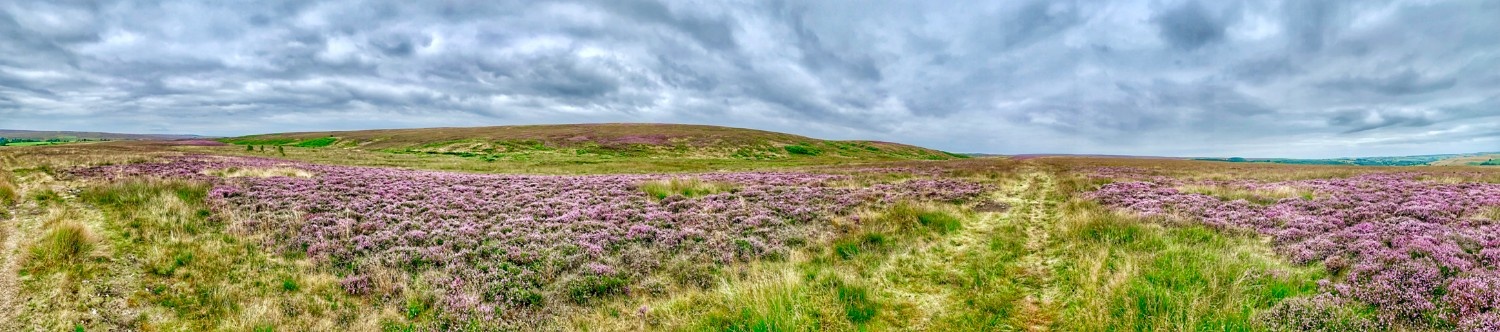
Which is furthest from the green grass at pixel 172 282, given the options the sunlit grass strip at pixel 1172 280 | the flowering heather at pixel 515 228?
the sunlit grass strip at pixel 1172 280

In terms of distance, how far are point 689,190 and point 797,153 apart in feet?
226

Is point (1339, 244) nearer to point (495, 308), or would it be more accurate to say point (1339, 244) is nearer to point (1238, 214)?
point (1238, 214)

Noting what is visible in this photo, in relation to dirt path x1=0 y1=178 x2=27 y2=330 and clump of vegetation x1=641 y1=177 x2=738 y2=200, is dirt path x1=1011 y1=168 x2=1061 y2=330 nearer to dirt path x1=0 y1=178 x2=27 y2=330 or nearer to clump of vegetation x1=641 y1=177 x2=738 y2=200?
clump of vegetation x1=641 y1=177 x2=738 y2=200

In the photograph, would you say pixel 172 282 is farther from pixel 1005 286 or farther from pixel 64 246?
pixel 1005 286

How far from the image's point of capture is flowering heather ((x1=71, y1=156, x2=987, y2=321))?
30.0ft

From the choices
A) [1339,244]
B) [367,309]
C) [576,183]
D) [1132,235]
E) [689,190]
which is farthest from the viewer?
[576,183]

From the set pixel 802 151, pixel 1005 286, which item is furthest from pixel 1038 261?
pixel 802 151

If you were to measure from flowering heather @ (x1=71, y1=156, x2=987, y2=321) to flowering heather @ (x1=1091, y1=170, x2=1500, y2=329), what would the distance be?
8.52 meters

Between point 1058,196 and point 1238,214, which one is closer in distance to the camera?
point 1238,214

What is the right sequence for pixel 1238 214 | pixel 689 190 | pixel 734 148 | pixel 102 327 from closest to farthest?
pixel 102 327, pixel 1238 214, pixel 689 190, pixel 734 148

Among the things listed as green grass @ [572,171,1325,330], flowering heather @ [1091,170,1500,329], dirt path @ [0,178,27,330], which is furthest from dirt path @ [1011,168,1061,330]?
dirt path @ [0,178,27,330]

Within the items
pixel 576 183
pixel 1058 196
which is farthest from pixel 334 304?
pixel 1058 196

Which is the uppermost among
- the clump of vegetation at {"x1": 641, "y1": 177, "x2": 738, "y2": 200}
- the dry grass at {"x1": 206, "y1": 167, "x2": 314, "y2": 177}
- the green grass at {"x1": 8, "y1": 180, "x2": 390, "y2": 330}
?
the dry grass at {"x1": 206, "y1": 167, "x2": 314, "y2": 177}

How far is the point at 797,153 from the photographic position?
87.6 m
